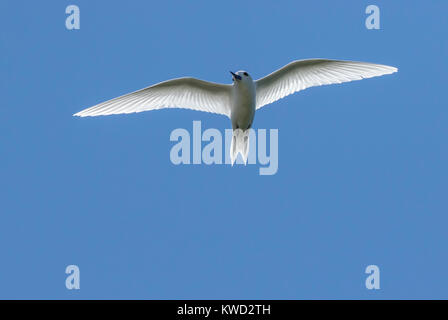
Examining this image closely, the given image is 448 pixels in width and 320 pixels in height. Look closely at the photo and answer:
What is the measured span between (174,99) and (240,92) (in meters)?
1.39

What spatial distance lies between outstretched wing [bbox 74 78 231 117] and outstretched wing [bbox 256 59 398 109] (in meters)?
0.79

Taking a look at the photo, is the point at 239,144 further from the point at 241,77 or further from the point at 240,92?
the point at 241,77

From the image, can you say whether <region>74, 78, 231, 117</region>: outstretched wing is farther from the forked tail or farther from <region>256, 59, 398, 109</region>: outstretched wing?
<region>256, 59, 398, 109</region>: outstretched wing

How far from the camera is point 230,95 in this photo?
44.3 feet

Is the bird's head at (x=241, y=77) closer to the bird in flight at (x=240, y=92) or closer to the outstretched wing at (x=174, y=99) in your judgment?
the bird in flight at (x=240, y=92)

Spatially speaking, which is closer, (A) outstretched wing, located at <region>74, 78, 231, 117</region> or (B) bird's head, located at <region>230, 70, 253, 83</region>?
(B) bird's head, located at <region>230, 70, 253, 83</region>

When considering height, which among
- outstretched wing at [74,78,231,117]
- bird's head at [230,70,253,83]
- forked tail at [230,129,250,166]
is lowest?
forked tail at [230,129,250,166]

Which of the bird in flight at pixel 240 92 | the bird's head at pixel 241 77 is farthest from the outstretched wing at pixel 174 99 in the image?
the bird's head at pixel 241 77

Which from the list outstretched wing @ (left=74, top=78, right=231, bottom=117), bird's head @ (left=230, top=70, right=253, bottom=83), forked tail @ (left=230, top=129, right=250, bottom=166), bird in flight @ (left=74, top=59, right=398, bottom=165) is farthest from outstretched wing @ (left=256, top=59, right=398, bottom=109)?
outstretched wing @ (left=74, top=78, right=231, bottom=117)

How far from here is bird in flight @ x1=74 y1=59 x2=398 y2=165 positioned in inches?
511

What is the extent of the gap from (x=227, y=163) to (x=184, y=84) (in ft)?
5.71
